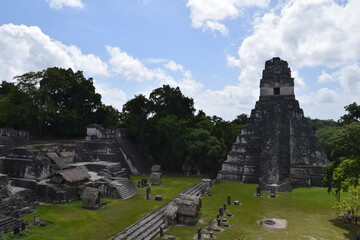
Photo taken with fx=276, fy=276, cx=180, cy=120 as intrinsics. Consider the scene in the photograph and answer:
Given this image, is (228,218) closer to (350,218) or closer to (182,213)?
(182,213)

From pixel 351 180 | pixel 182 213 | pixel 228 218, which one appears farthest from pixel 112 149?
pixel 351 180

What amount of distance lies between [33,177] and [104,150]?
9.70 metres

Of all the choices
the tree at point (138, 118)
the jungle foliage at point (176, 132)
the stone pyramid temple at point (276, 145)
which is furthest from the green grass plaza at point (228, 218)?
the tree at point (138, 118)

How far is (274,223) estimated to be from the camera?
15875mm

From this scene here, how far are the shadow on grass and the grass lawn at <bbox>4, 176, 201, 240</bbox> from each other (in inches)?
438

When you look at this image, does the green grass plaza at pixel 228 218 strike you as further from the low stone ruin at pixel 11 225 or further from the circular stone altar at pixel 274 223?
the low stone ruin at pixel 11 225

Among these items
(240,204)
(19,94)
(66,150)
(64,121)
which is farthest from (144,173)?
(19,94)

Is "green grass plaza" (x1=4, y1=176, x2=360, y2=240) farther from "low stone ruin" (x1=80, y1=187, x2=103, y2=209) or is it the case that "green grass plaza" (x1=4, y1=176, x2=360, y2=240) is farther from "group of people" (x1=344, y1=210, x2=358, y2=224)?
"low stone ruin" (x1=80, y1=187, x2=103, y2=209)

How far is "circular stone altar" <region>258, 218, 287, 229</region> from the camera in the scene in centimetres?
1538

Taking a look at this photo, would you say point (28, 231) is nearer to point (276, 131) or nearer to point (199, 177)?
point (199, 177)

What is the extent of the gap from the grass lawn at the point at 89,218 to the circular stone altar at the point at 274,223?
7.16 metres

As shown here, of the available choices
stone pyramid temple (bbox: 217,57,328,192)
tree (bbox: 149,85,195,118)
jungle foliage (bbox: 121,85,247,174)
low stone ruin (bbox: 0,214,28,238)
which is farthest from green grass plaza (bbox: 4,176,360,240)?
tree (bbox: 149,85,195,118)

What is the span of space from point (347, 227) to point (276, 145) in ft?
43.0

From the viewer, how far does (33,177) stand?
21.4 metres
